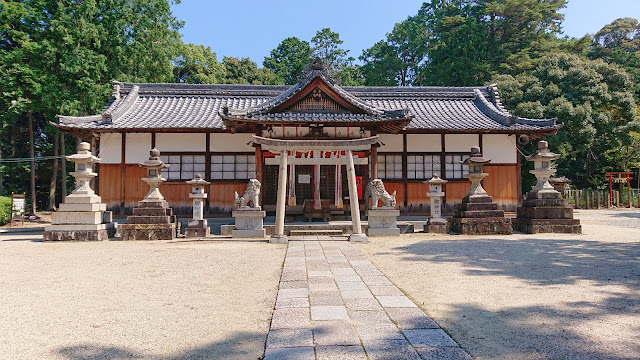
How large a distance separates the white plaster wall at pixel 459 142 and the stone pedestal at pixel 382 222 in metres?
5.23

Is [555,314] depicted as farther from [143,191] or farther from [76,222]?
[143,191]

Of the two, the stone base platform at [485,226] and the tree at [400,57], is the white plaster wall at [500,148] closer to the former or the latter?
the stone base platform at [485,226]

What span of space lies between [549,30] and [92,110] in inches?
1636

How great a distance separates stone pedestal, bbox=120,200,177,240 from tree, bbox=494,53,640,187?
2050 centimetres

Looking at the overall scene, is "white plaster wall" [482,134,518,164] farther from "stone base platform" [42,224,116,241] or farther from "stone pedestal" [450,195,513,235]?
"stone base platform" [42,224,116,241]

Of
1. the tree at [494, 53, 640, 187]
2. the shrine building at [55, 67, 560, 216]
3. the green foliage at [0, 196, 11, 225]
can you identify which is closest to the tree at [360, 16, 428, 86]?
the tree at [494, 53, 640, 187]

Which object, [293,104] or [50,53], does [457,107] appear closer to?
[293,104]

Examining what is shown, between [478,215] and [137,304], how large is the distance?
406 inches

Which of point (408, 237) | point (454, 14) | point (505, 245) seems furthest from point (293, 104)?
point (454, 14)

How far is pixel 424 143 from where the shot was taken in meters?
14.8

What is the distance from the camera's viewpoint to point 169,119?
14227mm

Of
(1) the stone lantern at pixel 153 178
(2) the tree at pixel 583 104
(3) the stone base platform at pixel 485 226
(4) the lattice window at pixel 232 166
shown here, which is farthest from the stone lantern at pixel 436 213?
(2) the tree at pixel 583 104

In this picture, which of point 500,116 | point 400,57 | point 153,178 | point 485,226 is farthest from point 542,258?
point 400,57

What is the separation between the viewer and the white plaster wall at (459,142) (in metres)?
14.8
